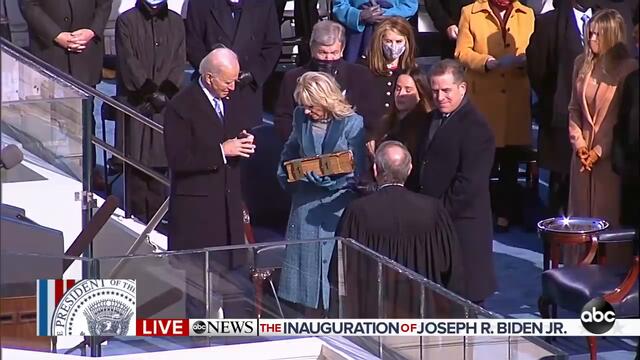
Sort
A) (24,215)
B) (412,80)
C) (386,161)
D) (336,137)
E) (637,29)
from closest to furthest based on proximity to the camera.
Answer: (637,29)
(386,161)
(336,137)
(412,80)
(24,215)

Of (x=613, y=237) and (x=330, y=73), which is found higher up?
(x=330, y=73)

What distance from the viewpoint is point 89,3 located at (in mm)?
9492

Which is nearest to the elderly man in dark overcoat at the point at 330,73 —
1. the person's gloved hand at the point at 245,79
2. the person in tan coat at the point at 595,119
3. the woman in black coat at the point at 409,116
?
the woman in black coat at the point at 409,116

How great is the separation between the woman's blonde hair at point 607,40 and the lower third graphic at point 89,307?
186 centimetres

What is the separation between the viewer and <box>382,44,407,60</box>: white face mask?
7.89m

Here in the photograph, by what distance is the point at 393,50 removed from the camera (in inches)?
311

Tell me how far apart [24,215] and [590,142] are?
9.11ft

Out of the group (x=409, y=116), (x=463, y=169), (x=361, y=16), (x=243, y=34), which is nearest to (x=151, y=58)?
(x=243, y=34)

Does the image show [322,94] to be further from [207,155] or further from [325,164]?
[207,155]

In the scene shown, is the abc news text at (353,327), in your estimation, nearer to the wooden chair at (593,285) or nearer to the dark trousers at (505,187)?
the wooden chair at (593,285)

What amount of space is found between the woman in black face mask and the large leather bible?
885mm

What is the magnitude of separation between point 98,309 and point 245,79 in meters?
3.62

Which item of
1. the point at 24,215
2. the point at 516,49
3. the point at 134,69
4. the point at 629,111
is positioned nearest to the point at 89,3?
the point at 134,69

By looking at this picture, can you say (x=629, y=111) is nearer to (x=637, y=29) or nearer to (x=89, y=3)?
(x=637, y=29)
